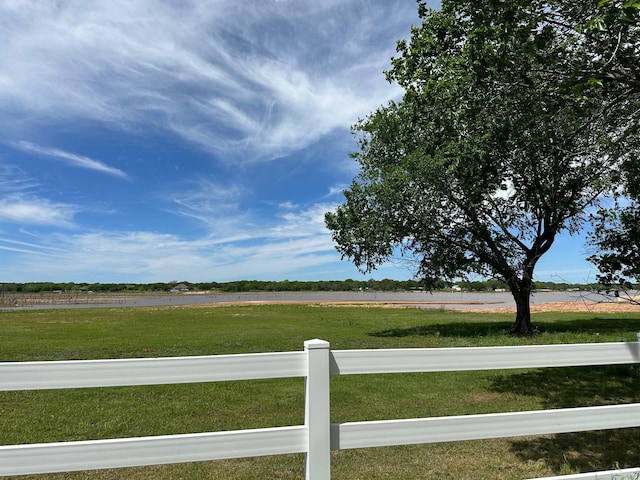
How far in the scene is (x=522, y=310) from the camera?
69.1ft

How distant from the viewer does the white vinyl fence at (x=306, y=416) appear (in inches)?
108

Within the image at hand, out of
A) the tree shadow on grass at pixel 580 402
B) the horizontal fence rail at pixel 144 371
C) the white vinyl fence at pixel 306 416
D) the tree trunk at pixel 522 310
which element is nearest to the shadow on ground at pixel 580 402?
the tree shadow on grass at pixel 580 402

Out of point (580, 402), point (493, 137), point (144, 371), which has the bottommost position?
point (580, 402)

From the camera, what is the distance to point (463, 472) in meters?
4.84

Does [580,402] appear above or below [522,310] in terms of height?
below

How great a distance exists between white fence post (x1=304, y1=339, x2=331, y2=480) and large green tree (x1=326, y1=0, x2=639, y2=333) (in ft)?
13.0

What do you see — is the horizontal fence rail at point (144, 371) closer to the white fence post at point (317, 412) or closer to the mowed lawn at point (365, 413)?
the white fence post at point (317, 412)

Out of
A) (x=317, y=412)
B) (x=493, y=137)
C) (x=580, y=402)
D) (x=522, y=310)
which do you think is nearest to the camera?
(x=317, y=412)

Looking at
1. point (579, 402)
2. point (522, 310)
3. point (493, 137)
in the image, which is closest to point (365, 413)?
point (579, 402)

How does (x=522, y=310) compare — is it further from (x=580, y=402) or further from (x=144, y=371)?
(x=144, y=371)

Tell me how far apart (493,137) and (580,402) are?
8846 millimetres

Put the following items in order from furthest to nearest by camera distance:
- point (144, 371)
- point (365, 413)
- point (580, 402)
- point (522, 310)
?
point (522, 310) → point (580, 402) → point (365, 413) → point (144, 371)

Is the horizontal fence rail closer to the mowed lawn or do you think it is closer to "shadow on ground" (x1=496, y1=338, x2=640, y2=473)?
the mowed lawn

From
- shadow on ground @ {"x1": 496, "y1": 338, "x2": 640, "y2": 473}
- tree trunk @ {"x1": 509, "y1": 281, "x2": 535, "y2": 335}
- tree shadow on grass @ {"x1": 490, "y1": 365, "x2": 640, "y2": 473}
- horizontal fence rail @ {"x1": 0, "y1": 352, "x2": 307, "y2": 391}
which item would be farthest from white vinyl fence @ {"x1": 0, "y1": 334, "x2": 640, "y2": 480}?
tree trunk @ {"x1": 509, "y1": 281, "x2": 535, "y2": 335}
